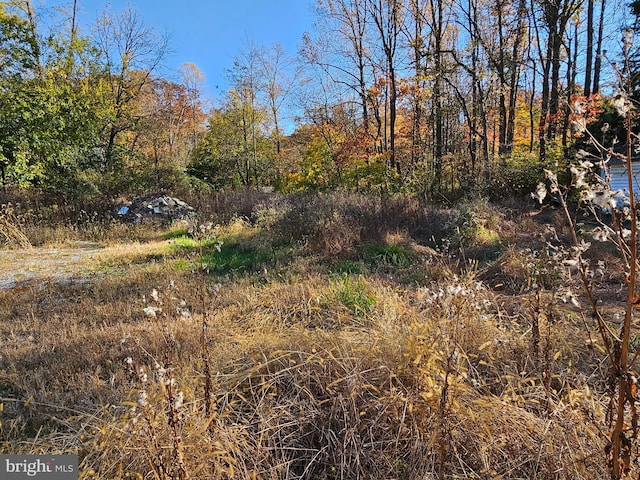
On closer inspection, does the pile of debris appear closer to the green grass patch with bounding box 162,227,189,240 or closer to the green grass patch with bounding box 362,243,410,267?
the green grass patch with bounding box 162,227,189,240

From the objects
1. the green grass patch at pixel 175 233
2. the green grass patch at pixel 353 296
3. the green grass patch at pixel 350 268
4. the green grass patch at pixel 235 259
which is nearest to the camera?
the green grass patch at pixel 353 296

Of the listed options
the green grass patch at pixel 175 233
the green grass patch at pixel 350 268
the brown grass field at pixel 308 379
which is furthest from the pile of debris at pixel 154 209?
the green grass patch at pixel 350 268

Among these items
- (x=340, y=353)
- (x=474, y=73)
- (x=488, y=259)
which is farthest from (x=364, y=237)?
(x=474, y=73)

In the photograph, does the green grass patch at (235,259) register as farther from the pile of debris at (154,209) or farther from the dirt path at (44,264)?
the pile of debris at (154,209)

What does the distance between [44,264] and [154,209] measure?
4801 millimetres

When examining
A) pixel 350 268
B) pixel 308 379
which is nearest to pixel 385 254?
pixel 350 268

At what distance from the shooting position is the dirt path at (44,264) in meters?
5.38

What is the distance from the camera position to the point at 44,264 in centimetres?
638

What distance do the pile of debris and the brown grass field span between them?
6004mm

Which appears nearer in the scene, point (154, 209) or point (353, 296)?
point (353, 296)

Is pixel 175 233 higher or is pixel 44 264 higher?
pixel 175 233

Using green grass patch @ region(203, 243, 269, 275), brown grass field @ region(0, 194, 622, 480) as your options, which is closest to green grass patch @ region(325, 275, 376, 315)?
brown grass field @ region(0, 194, 622, 480)

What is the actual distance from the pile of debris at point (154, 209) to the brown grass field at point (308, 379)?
6.00m

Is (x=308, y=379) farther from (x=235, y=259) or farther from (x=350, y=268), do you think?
(x=235, y=259)
